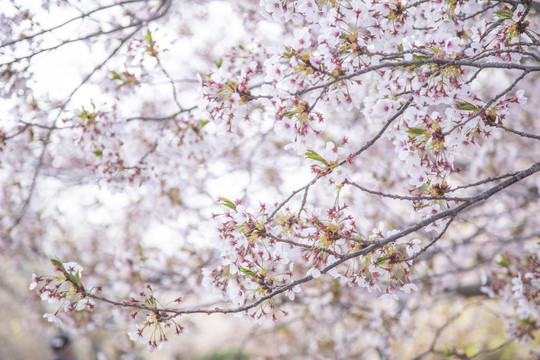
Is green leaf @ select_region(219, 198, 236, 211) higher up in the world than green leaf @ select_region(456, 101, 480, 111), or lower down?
lower down

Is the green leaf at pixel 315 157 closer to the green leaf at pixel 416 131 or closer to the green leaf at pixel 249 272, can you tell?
the green leaf at pixel 416 131

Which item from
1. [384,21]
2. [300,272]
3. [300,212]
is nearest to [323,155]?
[300,212]

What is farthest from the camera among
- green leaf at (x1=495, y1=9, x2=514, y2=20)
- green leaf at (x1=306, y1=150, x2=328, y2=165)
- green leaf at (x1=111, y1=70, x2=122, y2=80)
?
green leaf at (x1=111, y1=70, x2=122, y2=80)

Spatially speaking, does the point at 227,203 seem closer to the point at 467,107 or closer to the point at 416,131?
the point at 416,131

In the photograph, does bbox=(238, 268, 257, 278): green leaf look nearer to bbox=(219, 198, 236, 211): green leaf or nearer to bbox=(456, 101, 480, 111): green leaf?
bbox=(219, 198, 236, 211): green leaf

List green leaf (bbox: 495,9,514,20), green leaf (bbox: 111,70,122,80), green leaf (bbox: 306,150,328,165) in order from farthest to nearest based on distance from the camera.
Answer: green leaf (bbox: 111,70,122,80) < green leaf (bbox: 495,9,514,20) < green leaf (bbox: 306,150,328,165)

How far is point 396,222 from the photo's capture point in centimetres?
533

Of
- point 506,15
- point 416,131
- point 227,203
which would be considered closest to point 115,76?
point 227,203

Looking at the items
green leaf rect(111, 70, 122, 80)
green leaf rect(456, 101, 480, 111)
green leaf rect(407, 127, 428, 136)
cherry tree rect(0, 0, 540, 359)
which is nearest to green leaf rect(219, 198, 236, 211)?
cherry tree rect(0, 0, 540, 359)

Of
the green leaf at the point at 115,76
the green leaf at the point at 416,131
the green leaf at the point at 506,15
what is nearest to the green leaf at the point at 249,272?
the green leaf at the point at 416,131

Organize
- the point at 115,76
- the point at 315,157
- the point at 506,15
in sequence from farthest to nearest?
the point at 115,76 < the point at 506,15 < the point at 315,157

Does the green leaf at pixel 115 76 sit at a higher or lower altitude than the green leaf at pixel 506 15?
higher

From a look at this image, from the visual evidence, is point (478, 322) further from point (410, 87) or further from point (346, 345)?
point (410, 87)

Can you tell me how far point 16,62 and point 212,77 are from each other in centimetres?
185
